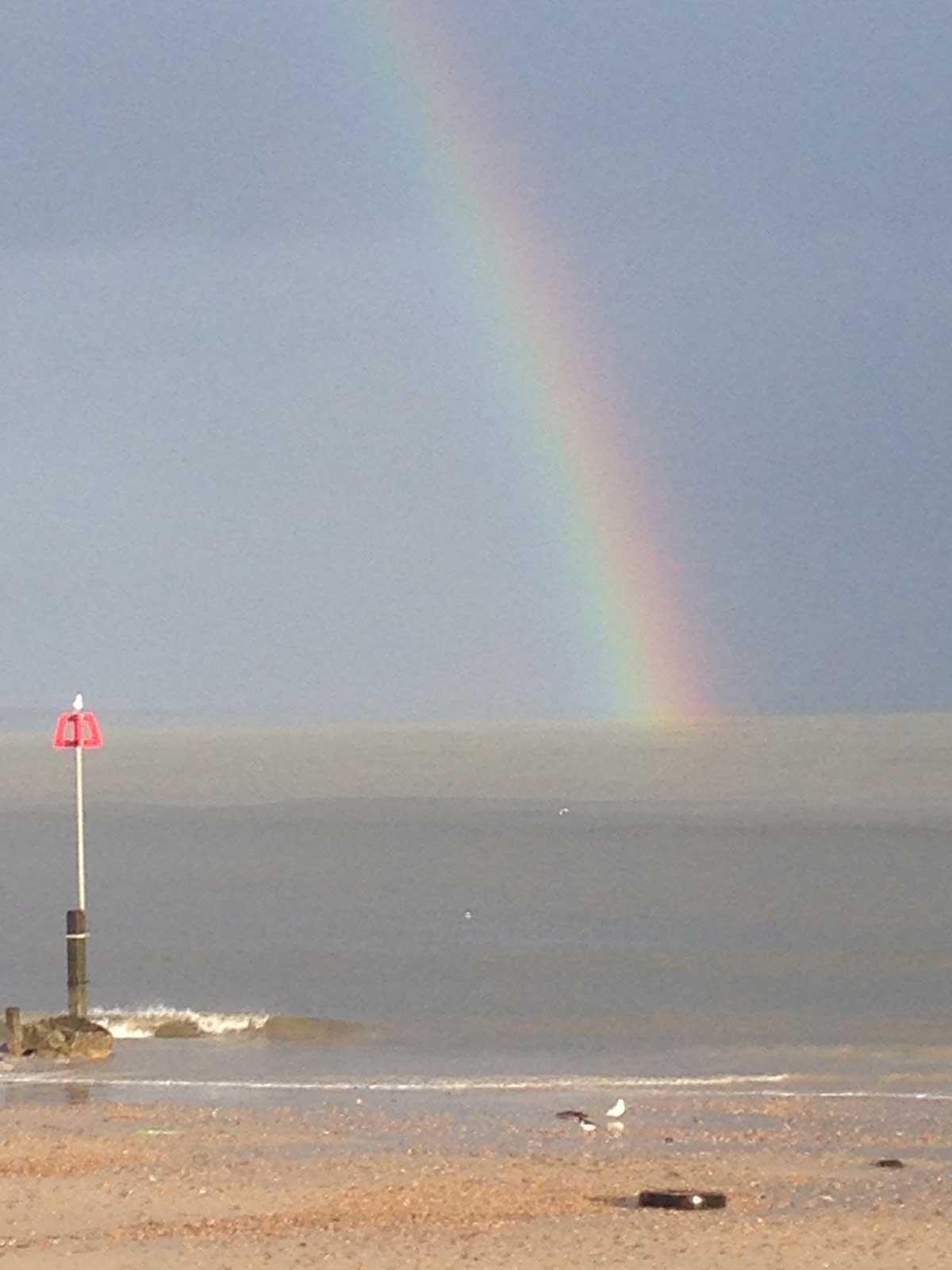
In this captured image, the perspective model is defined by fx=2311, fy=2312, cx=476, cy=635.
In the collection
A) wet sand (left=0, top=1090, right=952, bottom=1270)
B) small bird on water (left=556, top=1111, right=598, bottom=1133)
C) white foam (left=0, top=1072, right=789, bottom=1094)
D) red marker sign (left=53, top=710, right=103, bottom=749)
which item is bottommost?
wet sand (left=0, top=1090, right=952, bottom=1270)

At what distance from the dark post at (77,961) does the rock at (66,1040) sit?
5.59 ft

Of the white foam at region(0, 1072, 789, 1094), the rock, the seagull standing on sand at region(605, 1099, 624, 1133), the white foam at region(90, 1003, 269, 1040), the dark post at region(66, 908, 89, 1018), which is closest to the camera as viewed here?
the seagull standing on sand at region(605, 1099, 624, 1133)

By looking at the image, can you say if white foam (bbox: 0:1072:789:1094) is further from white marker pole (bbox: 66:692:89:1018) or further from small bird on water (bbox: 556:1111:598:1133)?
white marker pole (bbox: 66:692:89:1018)

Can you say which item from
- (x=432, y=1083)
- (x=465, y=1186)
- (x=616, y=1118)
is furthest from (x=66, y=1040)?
(x=465, y=1186)

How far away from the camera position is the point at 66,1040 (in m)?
27.0

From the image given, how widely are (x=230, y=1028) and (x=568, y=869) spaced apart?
57.5 metres

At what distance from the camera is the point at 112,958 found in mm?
48844

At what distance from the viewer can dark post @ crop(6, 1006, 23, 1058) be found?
26938mm

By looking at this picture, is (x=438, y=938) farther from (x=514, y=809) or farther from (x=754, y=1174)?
(x=514, y=809)

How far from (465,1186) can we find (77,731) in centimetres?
1495

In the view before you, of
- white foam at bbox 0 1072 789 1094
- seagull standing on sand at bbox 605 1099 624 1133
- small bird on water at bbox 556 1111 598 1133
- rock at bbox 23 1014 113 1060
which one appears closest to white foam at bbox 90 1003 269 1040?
rock at bbox 23 1014 113 1060

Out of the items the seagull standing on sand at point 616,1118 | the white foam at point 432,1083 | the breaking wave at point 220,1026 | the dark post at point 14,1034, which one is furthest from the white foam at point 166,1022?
the seagull standing on sand at point 616,1118

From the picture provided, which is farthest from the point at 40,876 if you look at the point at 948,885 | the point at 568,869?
the point at 948,885

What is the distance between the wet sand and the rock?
15.9ft
